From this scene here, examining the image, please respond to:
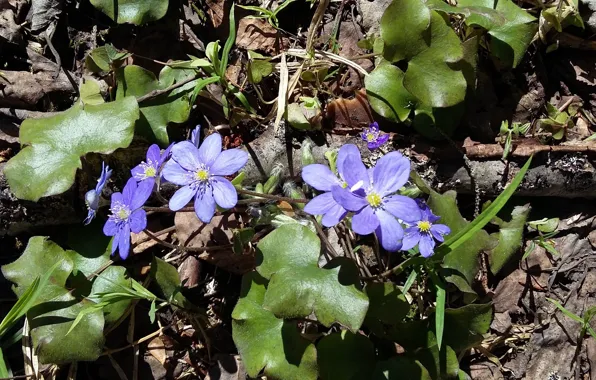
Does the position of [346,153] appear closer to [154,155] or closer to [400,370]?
[154,155]

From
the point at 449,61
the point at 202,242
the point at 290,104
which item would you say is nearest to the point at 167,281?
the point at 202,242

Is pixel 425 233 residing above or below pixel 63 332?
above

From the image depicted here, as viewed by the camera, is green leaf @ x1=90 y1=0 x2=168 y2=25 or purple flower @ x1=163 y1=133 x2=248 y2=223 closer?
purple flower @ x1=163 y1=133 x2=248 y2=223

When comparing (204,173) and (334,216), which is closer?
(334,216)

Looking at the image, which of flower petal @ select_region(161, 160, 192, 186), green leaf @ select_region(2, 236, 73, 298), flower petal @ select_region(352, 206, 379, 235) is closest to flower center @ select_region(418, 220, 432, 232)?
flower petal @ select_region(352, 206, 379, 235)

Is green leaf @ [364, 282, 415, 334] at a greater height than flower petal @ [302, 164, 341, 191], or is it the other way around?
flower petal @ [302, 164, 341, 191]

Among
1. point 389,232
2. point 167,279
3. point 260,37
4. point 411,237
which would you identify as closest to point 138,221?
point 167,279

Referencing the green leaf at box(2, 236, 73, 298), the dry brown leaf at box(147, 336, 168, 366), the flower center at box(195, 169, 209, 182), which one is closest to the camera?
the flower center at box(195, 169, 209, 182)

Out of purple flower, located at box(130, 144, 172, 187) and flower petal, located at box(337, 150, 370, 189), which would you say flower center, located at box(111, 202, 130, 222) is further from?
flower petal, located at box(337, 150, 370, 189)
